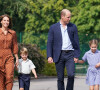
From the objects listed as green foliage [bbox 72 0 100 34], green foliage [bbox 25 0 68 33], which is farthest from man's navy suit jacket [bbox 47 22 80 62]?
green foliage [bbox 25 0 68 33]

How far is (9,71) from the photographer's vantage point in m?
8.30

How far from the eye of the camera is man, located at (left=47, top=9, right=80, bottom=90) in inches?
331

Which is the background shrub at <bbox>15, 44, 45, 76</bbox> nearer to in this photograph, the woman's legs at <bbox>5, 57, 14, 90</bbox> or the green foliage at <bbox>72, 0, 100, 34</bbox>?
the woman's legs at <bbox>5, 57, 14, 90</bbox>

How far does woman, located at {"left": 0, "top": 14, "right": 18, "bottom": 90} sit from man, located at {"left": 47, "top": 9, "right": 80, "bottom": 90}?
77cm

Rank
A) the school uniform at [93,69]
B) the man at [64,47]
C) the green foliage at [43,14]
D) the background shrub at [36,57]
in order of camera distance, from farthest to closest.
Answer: the green foliage at [43,14]
the background shrub at [36,57]
the school uniform at [93,69]
the man at [64,47]

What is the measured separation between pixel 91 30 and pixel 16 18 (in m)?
11.8

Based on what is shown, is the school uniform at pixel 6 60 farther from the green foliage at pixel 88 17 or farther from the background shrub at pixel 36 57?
the green foliage at pixel 88 17

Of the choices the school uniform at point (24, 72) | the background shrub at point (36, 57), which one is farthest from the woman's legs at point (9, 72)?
the background shrub at point (36, 57)

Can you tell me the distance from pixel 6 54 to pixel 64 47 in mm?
1167

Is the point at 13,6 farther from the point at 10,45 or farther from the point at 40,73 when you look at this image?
the point at 10,45

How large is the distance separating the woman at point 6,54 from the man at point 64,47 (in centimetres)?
77

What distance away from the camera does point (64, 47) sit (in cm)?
840

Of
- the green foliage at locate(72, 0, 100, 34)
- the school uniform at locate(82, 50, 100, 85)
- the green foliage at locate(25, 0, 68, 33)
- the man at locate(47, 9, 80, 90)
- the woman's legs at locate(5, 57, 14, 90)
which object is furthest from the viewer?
the green foliage at locate(25, 0, 68, 33)

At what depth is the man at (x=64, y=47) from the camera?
8.40 meters
